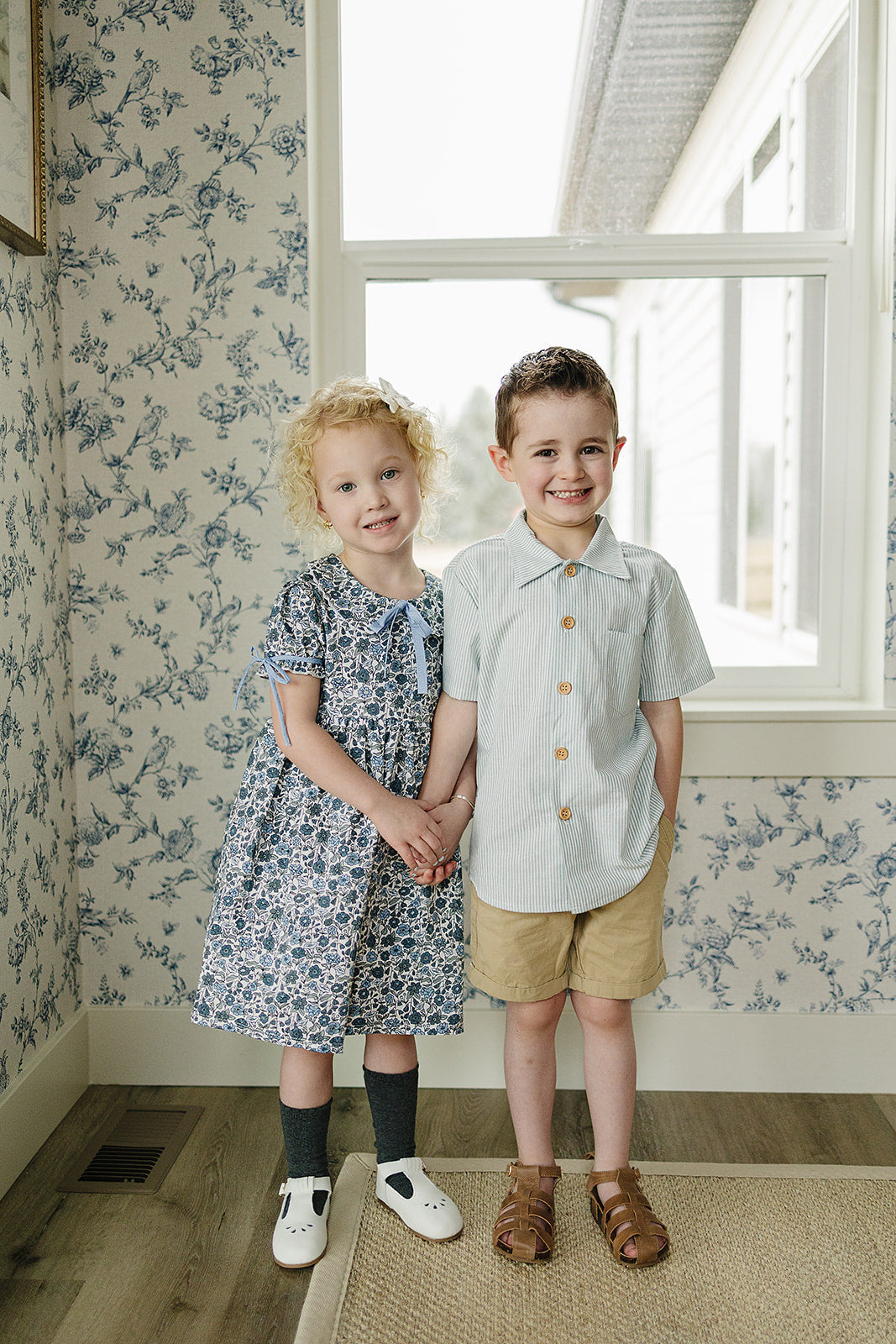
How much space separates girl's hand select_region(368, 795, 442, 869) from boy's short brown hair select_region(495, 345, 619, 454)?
1.67ft

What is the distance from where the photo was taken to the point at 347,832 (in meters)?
1.34

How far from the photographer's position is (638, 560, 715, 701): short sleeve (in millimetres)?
1341

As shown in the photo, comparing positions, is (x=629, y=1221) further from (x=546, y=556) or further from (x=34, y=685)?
(x=34, y=685)

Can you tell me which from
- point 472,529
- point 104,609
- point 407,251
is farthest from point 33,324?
point 472,529

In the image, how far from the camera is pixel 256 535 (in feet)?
5.70

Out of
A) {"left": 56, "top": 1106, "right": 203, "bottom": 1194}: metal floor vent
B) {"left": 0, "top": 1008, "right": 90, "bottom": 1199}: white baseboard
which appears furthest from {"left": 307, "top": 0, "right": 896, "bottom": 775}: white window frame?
{"left": 0, "top": 1008, "right": 90, "bottom": 1199}: white baseboard

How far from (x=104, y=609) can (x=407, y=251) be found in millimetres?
863

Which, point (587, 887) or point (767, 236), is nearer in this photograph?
point (587, 887)

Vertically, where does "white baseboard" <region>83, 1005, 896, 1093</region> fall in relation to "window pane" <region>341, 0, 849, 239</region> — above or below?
below

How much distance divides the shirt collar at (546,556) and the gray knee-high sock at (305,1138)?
81 centimetres

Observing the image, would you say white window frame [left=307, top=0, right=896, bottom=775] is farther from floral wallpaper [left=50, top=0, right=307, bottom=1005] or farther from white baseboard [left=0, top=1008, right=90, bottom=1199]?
white baseboard [left=0, top=1008, right=90, bottom=1199]

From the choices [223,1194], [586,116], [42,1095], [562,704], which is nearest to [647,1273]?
[223,1194]

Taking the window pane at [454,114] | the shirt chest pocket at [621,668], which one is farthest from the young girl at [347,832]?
the window pane at [454,114]

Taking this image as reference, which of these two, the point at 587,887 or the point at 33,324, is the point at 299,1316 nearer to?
the point at 587,887
